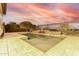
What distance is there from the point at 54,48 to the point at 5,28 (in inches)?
20.1

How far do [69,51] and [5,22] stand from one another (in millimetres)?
679

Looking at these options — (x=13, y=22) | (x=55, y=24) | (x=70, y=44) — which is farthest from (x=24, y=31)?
(x=70, y=44)

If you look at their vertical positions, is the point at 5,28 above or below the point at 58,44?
above

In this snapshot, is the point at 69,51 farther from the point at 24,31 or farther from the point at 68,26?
the point at 24,31

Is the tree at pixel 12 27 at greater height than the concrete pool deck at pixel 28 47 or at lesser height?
greater

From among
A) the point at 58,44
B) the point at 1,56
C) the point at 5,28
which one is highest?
the point at 5,28

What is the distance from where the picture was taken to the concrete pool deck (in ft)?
6.67

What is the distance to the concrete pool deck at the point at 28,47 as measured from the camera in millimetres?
2033

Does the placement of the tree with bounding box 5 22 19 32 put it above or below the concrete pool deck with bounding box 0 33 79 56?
above

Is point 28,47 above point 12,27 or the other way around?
the other way around

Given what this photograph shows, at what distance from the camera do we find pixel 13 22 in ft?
6.68

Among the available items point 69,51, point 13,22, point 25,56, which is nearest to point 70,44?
point 69,51

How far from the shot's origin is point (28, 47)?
204 cm

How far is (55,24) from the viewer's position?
2.05 meters
